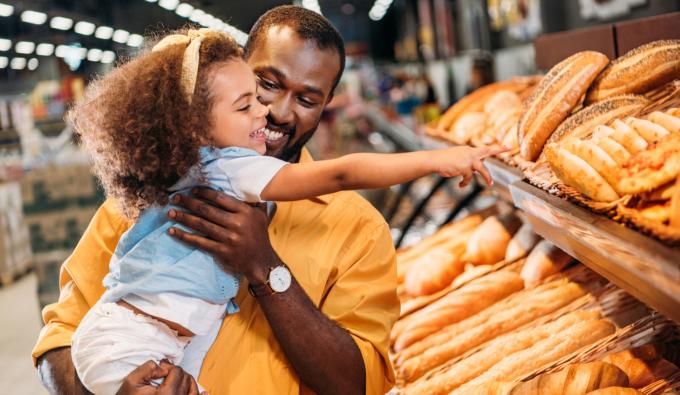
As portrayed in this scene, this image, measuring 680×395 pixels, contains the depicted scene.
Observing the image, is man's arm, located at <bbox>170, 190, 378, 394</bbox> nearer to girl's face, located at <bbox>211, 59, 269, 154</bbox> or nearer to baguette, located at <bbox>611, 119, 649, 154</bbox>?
girl's face, located at <bbox>211, 59, 269, 154</bbox>

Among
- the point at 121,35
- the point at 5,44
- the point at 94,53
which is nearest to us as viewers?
the point at 5,44

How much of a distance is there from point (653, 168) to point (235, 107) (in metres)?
0.91

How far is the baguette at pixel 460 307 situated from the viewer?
94.0 inches

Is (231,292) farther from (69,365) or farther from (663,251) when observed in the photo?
(663,251)

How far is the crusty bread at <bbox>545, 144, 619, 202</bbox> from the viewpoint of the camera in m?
1.16

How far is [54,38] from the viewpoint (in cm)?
1137

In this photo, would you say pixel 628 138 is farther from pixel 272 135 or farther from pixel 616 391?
pixel 272 135

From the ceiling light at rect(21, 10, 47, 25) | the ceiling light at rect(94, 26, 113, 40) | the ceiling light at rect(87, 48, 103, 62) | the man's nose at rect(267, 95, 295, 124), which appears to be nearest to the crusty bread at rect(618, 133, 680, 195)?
the man's nose at rect(267, 95, 295, 124)

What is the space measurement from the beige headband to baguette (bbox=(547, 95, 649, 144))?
0.85 metres

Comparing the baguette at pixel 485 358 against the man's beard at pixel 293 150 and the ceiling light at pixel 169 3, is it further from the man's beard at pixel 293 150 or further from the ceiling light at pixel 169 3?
the ceiling light at pixel 169 3

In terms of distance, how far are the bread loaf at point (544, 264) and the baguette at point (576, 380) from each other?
0.65 meters

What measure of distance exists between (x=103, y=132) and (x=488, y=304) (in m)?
1.37

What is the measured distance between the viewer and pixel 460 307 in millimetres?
2406

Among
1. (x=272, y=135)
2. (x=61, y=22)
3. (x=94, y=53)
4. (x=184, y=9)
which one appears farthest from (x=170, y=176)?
(x=94, y=53)
